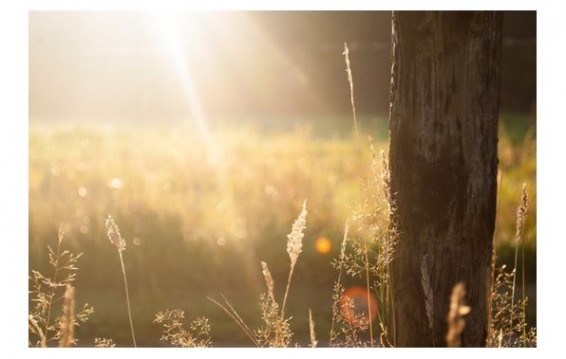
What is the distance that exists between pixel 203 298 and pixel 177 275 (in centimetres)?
28

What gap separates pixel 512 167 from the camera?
709 centimetres

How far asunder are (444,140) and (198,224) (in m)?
3.08

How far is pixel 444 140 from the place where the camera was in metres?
2.96

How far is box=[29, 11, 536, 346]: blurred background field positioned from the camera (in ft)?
17.4

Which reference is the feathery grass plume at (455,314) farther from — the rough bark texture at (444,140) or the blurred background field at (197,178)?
the blurred background field at (197,178)

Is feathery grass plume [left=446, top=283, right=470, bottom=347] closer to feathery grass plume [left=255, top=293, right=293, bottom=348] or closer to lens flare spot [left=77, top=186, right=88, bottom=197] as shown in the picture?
feathery grass plume [left=255, top=293, right=293, bottom=348]

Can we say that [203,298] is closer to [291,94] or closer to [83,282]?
[83,282]

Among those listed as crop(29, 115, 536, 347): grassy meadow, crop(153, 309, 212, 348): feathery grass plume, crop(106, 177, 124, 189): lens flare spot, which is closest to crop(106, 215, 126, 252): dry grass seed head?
crop(153, 309, 212, 348): feathery grass plume

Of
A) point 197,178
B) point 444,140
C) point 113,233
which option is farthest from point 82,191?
point 444,140

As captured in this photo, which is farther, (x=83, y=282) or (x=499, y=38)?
(x=83, y=282)

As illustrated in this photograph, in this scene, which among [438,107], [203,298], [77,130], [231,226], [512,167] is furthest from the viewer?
[77,130]

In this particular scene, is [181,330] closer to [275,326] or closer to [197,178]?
[275,326]

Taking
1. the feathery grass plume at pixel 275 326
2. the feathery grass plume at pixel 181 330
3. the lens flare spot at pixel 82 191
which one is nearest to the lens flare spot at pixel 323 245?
the lens flare spot at pixel 82 191

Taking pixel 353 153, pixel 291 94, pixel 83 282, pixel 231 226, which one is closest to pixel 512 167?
pixel 353 153
